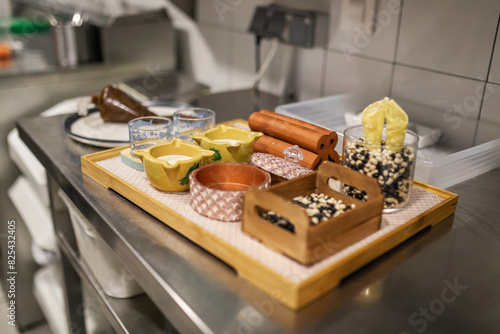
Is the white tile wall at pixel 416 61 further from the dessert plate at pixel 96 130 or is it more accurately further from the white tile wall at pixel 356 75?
the dessert plate at pixel 96 130

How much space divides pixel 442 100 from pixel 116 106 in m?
0.82

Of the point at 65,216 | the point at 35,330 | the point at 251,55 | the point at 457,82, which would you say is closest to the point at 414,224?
the point at 457,82

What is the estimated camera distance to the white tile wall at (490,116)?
42.2 inches

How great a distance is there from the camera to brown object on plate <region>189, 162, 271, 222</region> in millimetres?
726

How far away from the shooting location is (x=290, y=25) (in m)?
1.52

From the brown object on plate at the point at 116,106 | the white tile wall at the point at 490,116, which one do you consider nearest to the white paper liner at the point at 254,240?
the brown object on plate at the point at 116,106

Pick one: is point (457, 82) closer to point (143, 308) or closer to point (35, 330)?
point (143, 308)

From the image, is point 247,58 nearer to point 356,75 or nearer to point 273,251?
point 356,75

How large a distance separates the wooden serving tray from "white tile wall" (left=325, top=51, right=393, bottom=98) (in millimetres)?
508

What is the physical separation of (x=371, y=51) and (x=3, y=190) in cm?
160

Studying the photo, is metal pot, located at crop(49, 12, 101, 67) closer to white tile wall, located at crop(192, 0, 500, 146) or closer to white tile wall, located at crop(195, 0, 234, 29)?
white tile wall, located at crop(195, 0, 234, 29)

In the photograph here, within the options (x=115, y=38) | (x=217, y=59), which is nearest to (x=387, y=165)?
(x=217, y=59)

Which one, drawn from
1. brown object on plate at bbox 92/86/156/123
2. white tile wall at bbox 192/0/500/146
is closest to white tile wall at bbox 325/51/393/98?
white tile wall at bbox 192/0/500/146

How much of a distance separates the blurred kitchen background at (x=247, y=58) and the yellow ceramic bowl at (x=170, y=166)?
2.18ft
